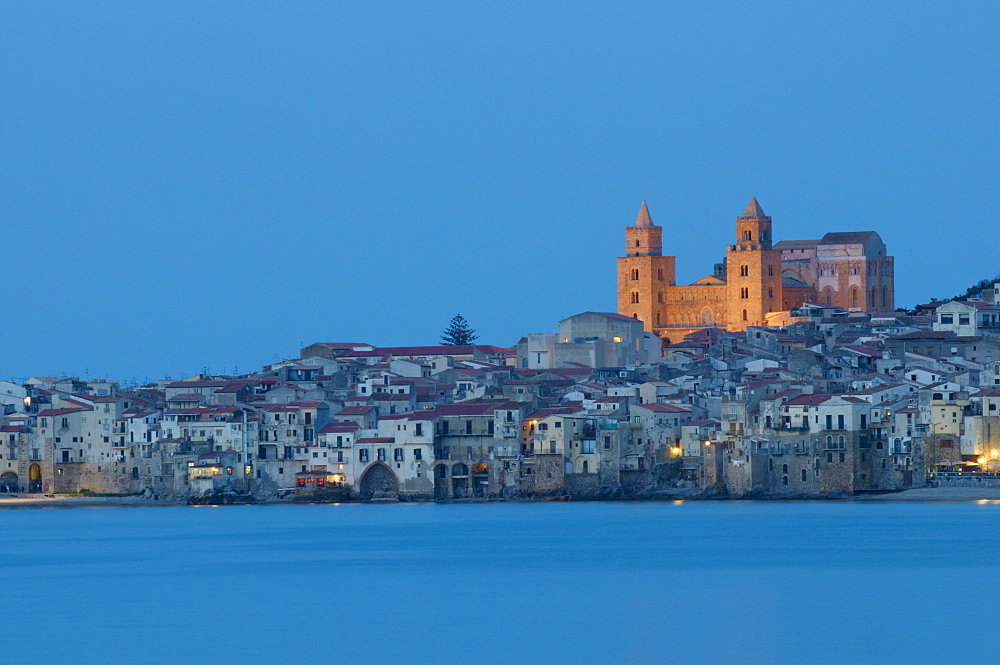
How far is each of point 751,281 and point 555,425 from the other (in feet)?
183

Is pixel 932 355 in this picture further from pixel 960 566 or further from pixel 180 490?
pixel 960 566

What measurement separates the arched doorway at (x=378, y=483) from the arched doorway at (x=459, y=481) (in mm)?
2160

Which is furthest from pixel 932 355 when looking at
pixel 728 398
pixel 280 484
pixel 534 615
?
pixel 534 615

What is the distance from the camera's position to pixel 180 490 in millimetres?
92375

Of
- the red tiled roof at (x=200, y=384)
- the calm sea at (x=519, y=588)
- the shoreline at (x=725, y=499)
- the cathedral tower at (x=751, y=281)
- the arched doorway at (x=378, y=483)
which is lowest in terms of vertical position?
the calm sea at (x=519, y=588)

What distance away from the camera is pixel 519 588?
60938mm

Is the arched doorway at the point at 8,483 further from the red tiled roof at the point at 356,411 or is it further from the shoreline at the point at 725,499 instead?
the red tiled roof at the point at 356,411

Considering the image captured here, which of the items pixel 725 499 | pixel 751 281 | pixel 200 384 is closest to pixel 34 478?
pixel 200 384

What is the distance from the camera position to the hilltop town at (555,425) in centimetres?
8362

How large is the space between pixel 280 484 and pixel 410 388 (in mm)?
9136

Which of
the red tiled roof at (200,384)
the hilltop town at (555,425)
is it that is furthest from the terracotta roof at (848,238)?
the red tiled roof at (200,384)

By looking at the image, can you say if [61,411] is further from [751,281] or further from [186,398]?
[751,281]

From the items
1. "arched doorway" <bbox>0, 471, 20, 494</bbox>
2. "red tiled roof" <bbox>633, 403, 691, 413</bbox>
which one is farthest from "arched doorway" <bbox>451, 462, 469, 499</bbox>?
"arched doorway" <bbox>0, 471, 20, 494</bbox>

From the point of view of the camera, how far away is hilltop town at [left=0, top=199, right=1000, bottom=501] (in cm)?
8362
